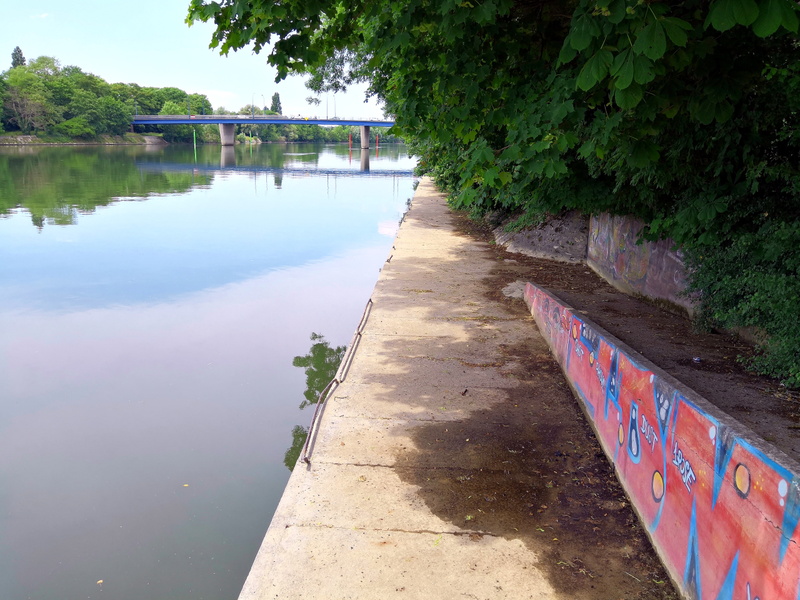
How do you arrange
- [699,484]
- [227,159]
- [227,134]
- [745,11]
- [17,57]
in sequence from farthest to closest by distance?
[17,57] → [227,134] → [227,159] → [699,484] → [745,11]

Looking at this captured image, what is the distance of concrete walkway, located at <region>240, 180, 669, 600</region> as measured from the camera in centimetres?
395

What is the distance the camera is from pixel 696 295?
25.3 ft

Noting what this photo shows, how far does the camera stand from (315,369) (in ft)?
31.4

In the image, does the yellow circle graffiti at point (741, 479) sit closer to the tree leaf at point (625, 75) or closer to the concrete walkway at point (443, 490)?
the concrete walkway at point (443, 490)

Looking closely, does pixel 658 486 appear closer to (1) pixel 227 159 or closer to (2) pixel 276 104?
(1) pixel 227 159

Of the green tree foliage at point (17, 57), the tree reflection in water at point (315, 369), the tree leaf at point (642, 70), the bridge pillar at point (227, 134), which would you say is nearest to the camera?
the tree leaf at point (642, 70)

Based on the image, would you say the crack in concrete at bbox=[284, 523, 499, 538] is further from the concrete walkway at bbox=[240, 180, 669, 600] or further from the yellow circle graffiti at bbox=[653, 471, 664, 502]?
the yellow circle graffiti at bbox=[653, 471, 664, 502]

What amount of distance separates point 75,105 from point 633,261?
354 feet

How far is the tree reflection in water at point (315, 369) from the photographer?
7.39 metres

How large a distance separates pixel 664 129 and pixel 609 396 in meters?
3.05

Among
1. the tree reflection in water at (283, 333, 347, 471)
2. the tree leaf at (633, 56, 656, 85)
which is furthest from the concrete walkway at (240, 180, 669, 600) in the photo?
the tree leaf at (633, 56, 656, 85)

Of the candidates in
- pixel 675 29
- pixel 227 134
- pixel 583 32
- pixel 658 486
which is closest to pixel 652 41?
pixel 675 29

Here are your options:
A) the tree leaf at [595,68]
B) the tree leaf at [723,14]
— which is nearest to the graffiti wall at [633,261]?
the tree leaf at [595,68]

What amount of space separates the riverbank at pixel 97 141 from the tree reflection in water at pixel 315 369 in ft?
292
